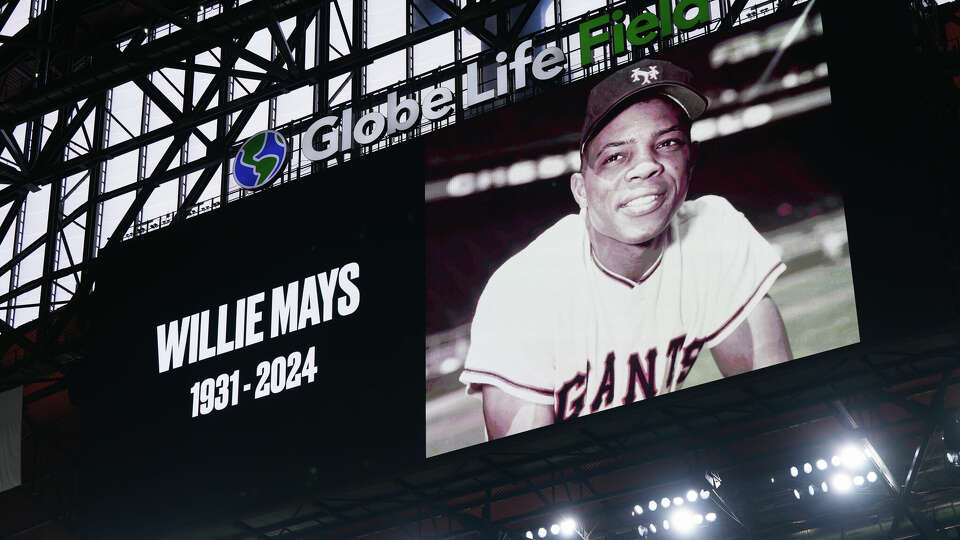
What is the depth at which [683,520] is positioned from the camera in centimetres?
1307

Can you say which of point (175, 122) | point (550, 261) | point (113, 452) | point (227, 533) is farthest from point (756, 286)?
point (175, 122)

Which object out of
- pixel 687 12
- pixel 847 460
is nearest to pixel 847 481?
pixel 847 460

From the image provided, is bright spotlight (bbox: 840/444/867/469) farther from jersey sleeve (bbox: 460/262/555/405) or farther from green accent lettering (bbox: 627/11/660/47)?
green accent lettering (bbox: 627/11/660/47)

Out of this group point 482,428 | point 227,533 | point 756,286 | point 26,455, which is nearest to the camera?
point 756,286

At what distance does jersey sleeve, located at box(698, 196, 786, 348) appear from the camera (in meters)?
11.2

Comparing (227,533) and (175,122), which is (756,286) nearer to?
(227,533)

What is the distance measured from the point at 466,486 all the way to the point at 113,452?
12.3 feet

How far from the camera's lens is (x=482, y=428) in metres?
12.2

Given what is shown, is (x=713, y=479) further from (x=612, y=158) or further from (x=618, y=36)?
(x=618, y=36)

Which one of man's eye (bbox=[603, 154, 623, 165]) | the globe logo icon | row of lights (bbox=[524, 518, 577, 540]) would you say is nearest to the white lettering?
the globe logo icon

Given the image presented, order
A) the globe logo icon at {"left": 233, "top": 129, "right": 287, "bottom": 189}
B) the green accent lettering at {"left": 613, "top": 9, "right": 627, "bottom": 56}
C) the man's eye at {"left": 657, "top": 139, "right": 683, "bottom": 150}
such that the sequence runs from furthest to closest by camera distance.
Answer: the globe logo icon at {"left": 233, "top": 129, "right": 287, "bottom": 189}
the green accent lettering at {"left": 613, "top": 9, "right": 627, "bottom": 56}
the man's eye at {"left": 657, "top": 139, "right": 683, "bottom": 150}

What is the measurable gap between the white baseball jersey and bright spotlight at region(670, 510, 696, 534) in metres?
1.90

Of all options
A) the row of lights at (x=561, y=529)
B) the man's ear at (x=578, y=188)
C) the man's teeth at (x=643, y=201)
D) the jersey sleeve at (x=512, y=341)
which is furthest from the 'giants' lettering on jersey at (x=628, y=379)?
the row of lights at (x=561, y=529)

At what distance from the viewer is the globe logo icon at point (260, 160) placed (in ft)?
50.5
